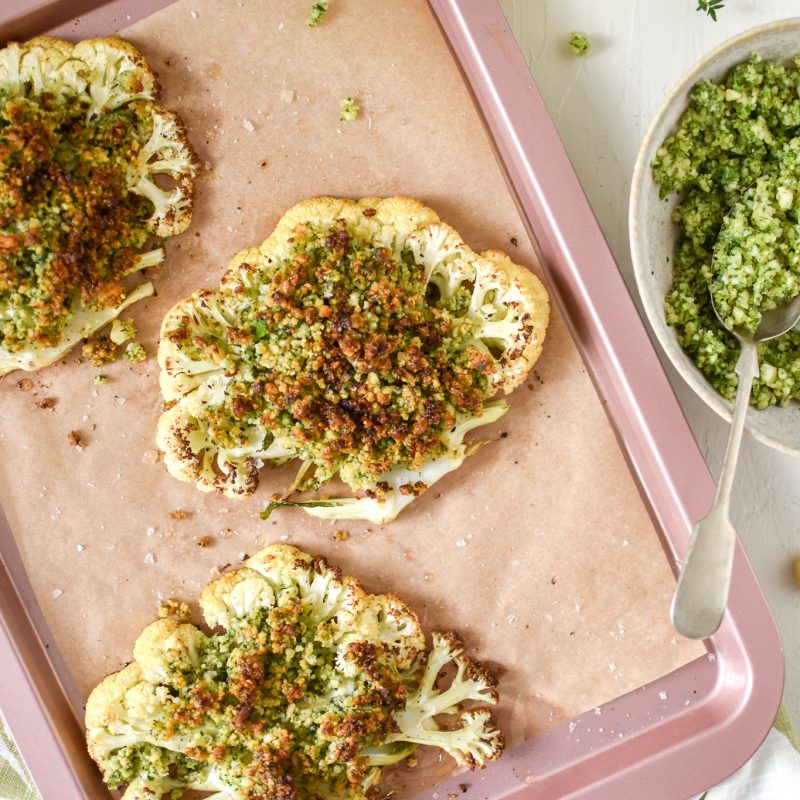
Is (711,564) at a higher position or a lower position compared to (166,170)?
lower

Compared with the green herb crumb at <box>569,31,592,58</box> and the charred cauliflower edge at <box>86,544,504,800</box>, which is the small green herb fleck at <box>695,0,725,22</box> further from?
the charred cauliflower edge at <box>86,544,504,800</box>

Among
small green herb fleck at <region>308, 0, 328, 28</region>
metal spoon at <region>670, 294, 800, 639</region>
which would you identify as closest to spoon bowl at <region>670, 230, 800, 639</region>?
metal spoon at <region>670, 294, 800, 639</region>

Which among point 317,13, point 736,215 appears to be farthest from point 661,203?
point 317,13

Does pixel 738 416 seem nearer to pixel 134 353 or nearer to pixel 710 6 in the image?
pixel 710 6

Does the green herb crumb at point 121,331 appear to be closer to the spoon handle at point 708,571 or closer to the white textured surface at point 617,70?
the white textured surface at point 617,70

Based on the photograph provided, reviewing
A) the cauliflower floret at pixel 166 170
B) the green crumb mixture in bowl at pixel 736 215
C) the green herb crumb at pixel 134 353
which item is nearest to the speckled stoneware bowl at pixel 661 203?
the green crumb mixture in bowl at pixel 736 215

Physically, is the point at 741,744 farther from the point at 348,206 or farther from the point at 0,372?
the point at 0,372

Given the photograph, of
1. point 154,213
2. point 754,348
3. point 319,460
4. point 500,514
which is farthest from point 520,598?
point 154,213
